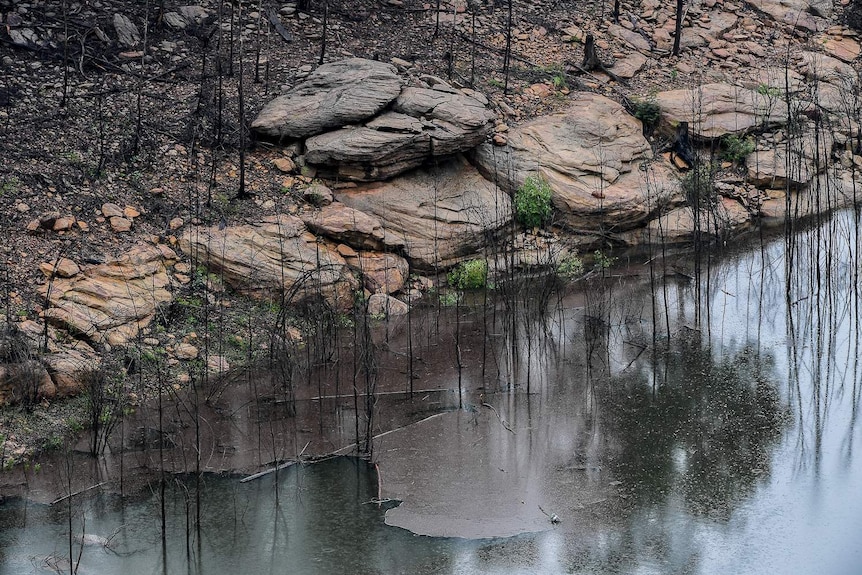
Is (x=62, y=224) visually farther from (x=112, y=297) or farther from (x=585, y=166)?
(x=585, y=166)

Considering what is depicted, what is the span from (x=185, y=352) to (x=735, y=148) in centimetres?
883

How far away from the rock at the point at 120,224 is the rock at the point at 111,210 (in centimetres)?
8

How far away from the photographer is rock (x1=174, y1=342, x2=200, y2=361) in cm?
1056

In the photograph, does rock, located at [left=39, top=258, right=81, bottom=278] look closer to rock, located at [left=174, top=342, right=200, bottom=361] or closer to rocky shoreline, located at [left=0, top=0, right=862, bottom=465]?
rocky shoreline, located at [left=0, top=0, right=862, bottom=465]

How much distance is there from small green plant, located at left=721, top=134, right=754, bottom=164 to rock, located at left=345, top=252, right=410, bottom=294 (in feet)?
18.3

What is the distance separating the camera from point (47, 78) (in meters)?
13.7

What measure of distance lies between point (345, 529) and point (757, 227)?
8.91 m

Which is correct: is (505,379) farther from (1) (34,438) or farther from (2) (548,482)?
(1) (34,438)

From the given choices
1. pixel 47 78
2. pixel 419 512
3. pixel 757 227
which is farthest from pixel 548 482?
pixel 47 78

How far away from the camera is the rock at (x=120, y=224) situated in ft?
38.3

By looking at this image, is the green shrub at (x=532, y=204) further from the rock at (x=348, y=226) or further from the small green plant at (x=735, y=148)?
the small green plant at (x=735, y=148)

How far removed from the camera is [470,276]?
12.8 m

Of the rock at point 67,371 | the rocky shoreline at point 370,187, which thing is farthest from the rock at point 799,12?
the rock at point 67,371

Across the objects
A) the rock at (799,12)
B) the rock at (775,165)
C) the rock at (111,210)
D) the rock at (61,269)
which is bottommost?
the rock at (775,165)
